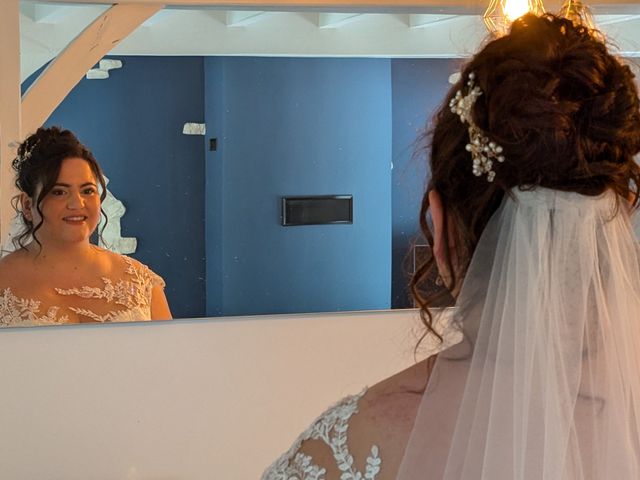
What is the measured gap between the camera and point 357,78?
7.11ft

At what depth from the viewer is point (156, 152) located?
6.77ft

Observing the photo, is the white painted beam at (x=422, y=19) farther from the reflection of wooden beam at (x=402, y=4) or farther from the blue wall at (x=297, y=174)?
the blue wall at (x=297, y=174)

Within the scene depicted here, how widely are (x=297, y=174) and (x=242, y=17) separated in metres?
0.38

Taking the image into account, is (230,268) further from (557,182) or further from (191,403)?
(557,182)

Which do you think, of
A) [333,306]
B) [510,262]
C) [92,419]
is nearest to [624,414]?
[510,262]

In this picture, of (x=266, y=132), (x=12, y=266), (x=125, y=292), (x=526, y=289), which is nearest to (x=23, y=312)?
(x=12, y=266)

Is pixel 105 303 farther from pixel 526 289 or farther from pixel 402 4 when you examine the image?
pixel 526 289

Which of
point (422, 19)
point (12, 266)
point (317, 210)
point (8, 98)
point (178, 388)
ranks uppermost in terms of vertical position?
point (422, 19)

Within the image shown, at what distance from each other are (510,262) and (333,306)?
1264 millimetres

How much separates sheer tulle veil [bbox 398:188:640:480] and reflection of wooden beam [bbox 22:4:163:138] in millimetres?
1256

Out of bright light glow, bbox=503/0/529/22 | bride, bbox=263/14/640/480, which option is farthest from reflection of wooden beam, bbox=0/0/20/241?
bride, bbox=263/14/640/480

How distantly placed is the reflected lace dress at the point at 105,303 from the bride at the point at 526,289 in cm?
115

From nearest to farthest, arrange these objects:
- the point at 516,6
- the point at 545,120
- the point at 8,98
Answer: the point at 545,120, the point at 516,6, the point at 8,98

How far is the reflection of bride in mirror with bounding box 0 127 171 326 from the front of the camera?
1976 millimetres
